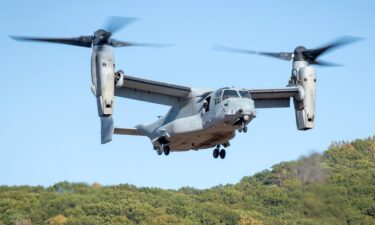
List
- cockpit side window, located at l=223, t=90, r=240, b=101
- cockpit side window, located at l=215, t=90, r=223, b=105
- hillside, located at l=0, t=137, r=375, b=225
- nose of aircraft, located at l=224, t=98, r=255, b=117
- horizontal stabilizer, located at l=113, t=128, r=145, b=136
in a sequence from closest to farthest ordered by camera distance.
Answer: hillside, located at l=0, t=137, r=375, b=225
nose of aircraft, located at l=224, t=98, r=255, b=117
cockpit side window, located at l=223, t=90, r=240, b=101
cockpit side window, located at l=215, t=90, r=223, b=105
horizontal stabilizer, located at l=113, t=128, r=145, b=136

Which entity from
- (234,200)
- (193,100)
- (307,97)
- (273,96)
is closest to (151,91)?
(193,100)

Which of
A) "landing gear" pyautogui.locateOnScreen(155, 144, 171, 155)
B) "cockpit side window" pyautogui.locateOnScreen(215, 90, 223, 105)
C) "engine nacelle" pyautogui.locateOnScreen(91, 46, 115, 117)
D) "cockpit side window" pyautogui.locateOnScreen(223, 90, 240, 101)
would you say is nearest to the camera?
"engine nacelle" pyautogui.locateOnScreen(91, 46, 115, 117)

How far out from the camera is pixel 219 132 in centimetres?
3184

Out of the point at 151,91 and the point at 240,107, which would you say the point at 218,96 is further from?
the point at 151,91

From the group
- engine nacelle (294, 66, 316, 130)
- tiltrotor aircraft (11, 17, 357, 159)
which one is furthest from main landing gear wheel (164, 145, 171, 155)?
engine nacelle (294, 66, 316, 130)

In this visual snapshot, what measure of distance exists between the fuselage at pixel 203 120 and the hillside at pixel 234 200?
2.51 meters

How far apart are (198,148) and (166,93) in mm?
2532

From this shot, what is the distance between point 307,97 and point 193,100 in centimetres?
476

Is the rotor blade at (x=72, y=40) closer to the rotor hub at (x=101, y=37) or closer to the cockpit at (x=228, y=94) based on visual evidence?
the rotor hub at (x=101, y=37)

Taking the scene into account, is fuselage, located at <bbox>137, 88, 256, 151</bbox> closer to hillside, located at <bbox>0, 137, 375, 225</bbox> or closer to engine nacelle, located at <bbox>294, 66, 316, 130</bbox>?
hillside, located at <bbox>0, 137, 375, 225</bbox>

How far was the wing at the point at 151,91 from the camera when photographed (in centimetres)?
3344

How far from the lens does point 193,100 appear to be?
110ft

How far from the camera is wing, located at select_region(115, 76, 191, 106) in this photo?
33438mm

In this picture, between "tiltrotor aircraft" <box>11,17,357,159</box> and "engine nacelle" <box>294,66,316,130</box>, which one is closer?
"tiltrotor aircraft" <box>11,17,357,159</box>
